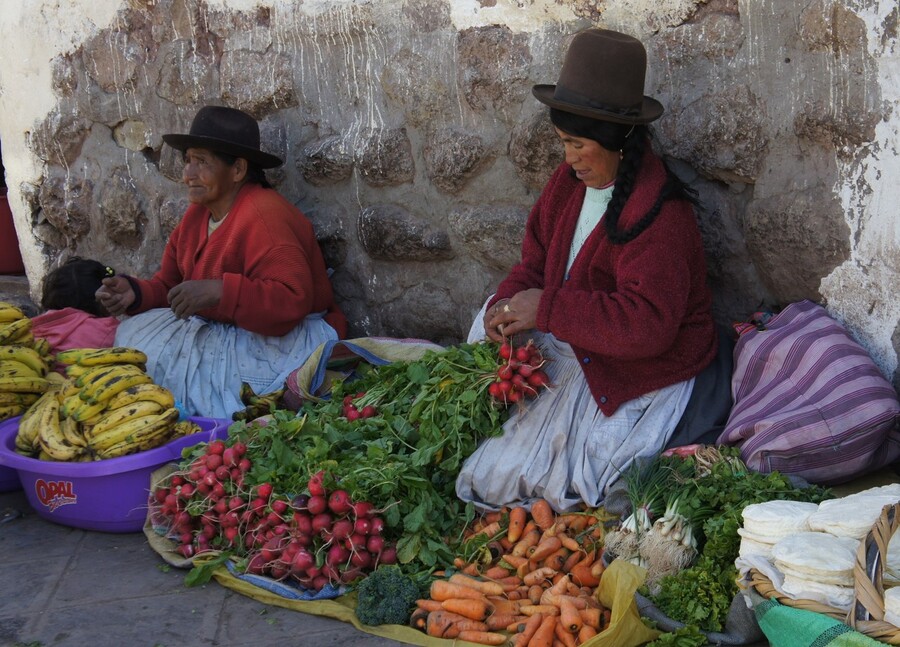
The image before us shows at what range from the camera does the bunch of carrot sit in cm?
277

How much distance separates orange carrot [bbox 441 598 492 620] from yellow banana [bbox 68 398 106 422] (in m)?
1.68

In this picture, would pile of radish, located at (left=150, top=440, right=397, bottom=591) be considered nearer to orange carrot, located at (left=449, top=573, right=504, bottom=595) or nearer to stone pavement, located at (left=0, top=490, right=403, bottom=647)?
stone pavement, located at (left=0, top=490, right=403, bottom=647)

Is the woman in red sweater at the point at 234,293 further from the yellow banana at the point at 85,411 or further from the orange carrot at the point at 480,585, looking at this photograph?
the orange carrot at the point at 480,585

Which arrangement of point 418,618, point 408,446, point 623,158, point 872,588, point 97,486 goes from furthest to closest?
1. point 97,486
2. point 408,446
3. point 623,158
4. point 418,618
5. point 872,588

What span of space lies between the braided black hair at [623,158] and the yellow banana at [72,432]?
2093 millimetres

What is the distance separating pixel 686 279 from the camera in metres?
3.23

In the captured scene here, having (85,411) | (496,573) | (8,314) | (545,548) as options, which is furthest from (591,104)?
(8,314)

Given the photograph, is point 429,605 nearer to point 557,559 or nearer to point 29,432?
point 557,559

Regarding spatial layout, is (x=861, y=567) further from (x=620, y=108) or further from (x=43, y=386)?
(x=43, y=386)

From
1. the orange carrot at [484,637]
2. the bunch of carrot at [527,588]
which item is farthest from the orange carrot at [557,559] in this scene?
the orange carrot at [484,637]

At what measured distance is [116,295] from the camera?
4.75 meters

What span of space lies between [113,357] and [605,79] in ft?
7.51

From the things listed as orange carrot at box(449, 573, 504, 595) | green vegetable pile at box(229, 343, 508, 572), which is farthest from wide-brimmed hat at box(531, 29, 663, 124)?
orange carrot at box(449, 573, 504, 595)

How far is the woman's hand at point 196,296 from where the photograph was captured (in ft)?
14.1
